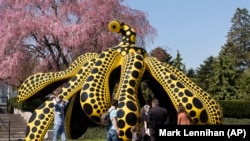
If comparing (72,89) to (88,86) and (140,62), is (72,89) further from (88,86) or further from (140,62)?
(140,62)

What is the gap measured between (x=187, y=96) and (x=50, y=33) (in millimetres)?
16199

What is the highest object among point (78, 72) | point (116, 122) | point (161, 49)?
point (161, 49)

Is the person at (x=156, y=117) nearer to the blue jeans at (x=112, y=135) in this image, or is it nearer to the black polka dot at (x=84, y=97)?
the blue jeans at (x=112, y=135)

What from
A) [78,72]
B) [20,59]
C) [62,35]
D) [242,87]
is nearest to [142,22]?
[62,35]

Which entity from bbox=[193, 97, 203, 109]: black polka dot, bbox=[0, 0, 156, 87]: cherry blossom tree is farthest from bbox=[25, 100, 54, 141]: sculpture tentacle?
bbox=[0, 0, 156, 87]: cherry blossom tree

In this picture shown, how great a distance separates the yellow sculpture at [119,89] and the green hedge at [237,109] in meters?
15.3

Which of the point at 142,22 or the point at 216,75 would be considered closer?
the point at 142,22

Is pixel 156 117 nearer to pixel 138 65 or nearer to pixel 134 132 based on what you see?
pixel 134 132

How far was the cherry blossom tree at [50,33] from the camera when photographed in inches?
1251

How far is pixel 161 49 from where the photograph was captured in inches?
1401

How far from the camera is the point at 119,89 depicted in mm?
17344

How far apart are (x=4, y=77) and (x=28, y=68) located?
1383 millimetres

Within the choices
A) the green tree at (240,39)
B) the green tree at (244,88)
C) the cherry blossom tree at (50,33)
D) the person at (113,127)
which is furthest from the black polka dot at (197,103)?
the green tree at (240,39)

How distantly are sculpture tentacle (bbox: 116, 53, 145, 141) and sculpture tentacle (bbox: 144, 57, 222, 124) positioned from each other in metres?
0.54
